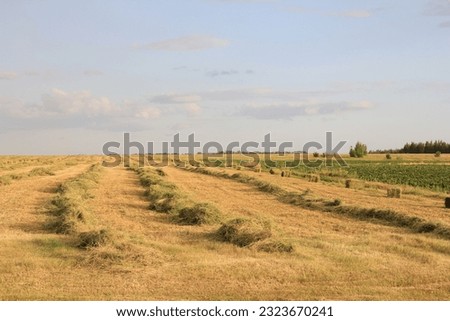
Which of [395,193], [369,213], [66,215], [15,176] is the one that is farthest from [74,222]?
[15,176]

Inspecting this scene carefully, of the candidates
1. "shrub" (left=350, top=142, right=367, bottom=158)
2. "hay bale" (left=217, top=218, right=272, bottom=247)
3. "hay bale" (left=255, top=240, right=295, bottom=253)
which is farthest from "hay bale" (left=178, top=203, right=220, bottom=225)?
"shrub" (left=350, top=142, right=367, bottom=158)

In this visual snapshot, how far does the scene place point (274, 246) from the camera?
1459cm

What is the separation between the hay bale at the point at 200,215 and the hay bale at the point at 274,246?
4728 mm

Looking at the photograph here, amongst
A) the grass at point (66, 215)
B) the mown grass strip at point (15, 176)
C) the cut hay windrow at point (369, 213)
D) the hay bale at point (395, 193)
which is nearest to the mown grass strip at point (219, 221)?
the grass at point (66, 215)

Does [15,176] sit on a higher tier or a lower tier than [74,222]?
A: lower

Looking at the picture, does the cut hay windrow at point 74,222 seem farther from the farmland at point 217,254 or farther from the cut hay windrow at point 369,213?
the cut hay windrow at point 369,213

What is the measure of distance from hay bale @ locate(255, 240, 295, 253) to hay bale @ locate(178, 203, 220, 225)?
4.73m

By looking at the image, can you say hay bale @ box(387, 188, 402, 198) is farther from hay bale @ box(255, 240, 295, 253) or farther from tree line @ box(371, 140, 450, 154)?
tree line @ box(371, 140, 450, 154)

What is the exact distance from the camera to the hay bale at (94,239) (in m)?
14.3

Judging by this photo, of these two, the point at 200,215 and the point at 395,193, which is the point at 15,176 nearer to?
the point at 395,193

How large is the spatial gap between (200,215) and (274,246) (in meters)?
5.41
